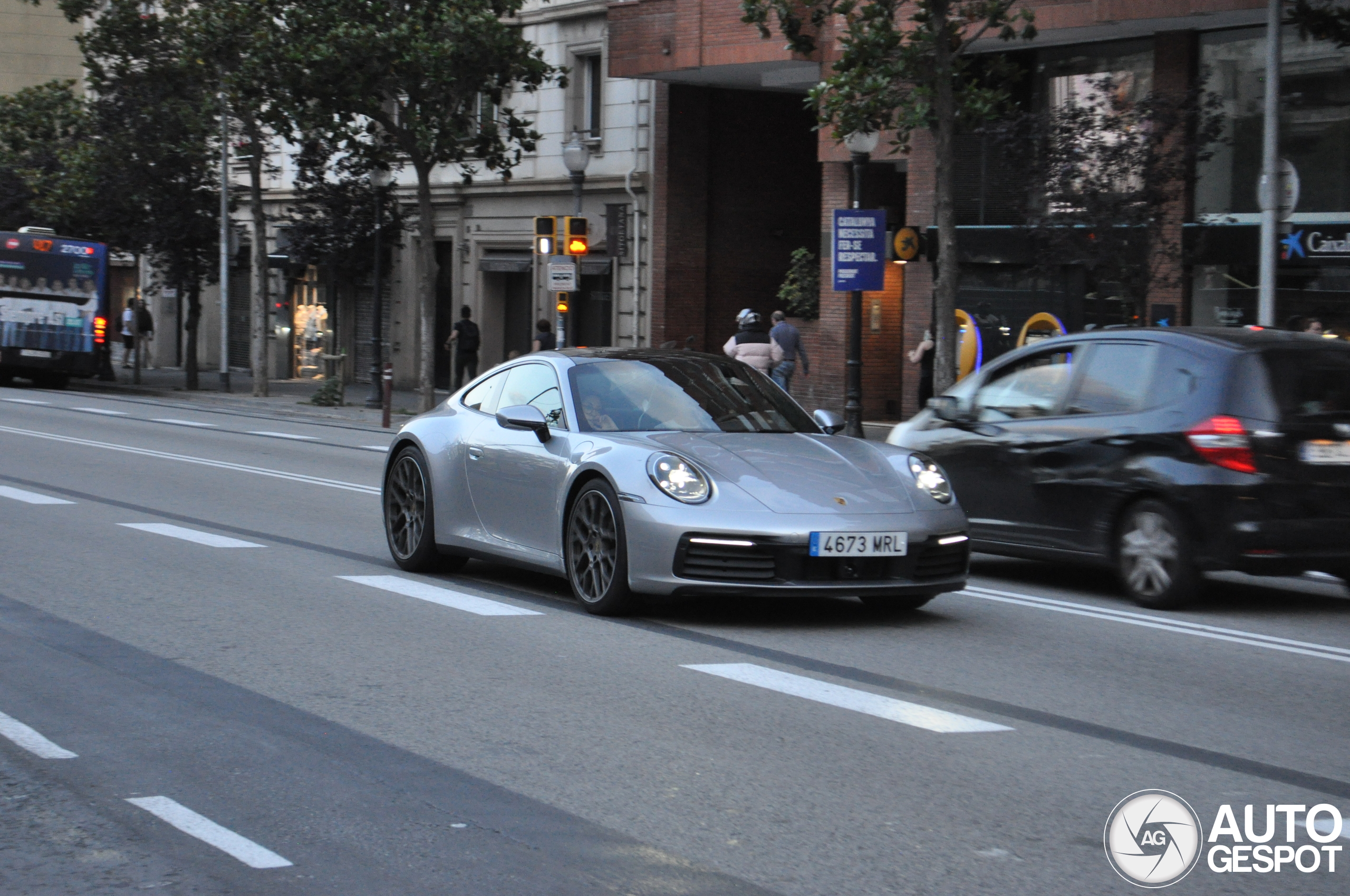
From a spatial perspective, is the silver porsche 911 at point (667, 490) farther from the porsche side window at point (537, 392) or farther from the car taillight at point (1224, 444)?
the car taillight at point (1224, 444)

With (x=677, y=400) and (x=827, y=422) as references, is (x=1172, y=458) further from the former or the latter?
(x=677, y=400)

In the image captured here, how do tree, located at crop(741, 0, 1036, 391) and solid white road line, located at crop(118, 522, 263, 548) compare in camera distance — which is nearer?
solid white road line, located at crop(118, 522, 263, 548)

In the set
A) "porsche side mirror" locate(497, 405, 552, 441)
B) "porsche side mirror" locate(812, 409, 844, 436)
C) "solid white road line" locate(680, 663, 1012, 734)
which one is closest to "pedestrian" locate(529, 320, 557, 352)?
"porsche side mirror" locate(812, 409, 844, 436)

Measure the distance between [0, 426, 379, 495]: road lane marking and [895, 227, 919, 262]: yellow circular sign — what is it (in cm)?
1247

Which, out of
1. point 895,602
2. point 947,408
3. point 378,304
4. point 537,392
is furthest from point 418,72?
point 895,602

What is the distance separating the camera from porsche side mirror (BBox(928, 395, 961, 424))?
11320 millimetres

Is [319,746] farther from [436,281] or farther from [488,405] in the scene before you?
[436,281]

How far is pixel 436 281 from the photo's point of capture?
4072cm

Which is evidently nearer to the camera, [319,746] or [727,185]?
[319,746]

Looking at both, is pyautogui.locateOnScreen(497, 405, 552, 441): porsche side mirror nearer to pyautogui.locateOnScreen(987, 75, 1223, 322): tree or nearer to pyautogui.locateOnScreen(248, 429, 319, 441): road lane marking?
pyautogui.locateOnScreen(987, 75, 1223, 322): tree

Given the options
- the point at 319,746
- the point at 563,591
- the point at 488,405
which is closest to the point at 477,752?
the point at 319,746

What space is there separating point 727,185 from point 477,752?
29404mm

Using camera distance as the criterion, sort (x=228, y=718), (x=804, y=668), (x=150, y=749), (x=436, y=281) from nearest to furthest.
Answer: (x=150, y=749) → (x=228, y=718) → (x=804, y=668) → (x=436, y=281)

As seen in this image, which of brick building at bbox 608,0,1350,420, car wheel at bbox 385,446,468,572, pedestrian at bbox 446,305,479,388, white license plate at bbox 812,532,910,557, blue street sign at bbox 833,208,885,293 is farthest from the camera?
pedestrian at bbox 446,305,479,388
